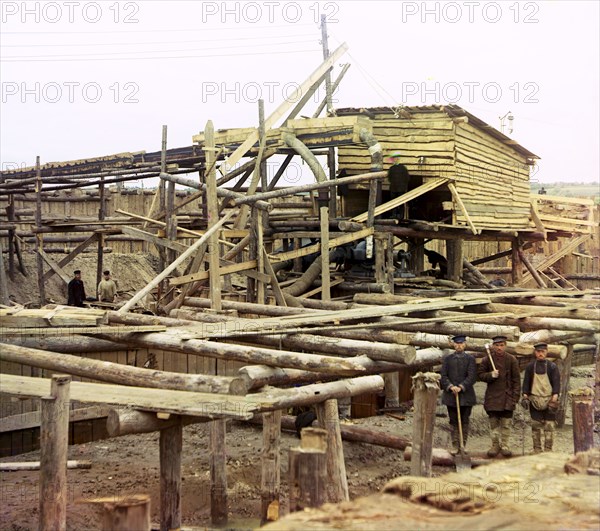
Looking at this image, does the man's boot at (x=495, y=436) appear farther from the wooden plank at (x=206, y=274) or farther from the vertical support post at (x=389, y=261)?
the vertical support post at (x=389, y=261)

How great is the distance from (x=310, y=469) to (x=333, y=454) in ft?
8.59

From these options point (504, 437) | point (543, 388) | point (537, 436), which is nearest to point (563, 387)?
point (537, 436)

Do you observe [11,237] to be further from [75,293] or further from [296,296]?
[296,296]

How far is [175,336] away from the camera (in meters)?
9.45

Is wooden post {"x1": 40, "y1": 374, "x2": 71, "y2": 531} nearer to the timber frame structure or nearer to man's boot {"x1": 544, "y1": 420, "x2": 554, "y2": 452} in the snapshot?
the timber frame structure

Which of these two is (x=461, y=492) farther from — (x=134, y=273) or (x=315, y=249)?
(x=134, y=273)

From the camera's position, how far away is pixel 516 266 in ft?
72.2

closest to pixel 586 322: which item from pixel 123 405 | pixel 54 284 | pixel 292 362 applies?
pixel 292 362

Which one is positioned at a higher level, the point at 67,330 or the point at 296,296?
the point at 296,296

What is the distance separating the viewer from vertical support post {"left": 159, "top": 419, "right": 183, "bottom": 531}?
26.2 ft

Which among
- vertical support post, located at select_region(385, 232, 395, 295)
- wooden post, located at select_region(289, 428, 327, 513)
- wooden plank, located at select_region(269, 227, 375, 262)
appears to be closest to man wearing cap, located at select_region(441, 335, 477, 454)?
wooden post, located at select_region(289, 428, 327, 513)

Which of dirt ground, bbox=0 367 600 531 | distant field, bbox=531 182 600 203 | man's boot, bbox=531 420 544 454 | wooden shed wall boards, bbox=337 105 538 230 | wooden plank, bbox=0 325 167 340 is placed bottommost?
dirt ground, bbox=0 367 600 531

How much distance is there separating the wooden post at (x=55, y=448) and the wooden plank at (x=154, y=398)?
0.13m

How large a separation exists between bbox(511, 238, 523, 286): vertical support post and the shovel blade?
11.8 meters
